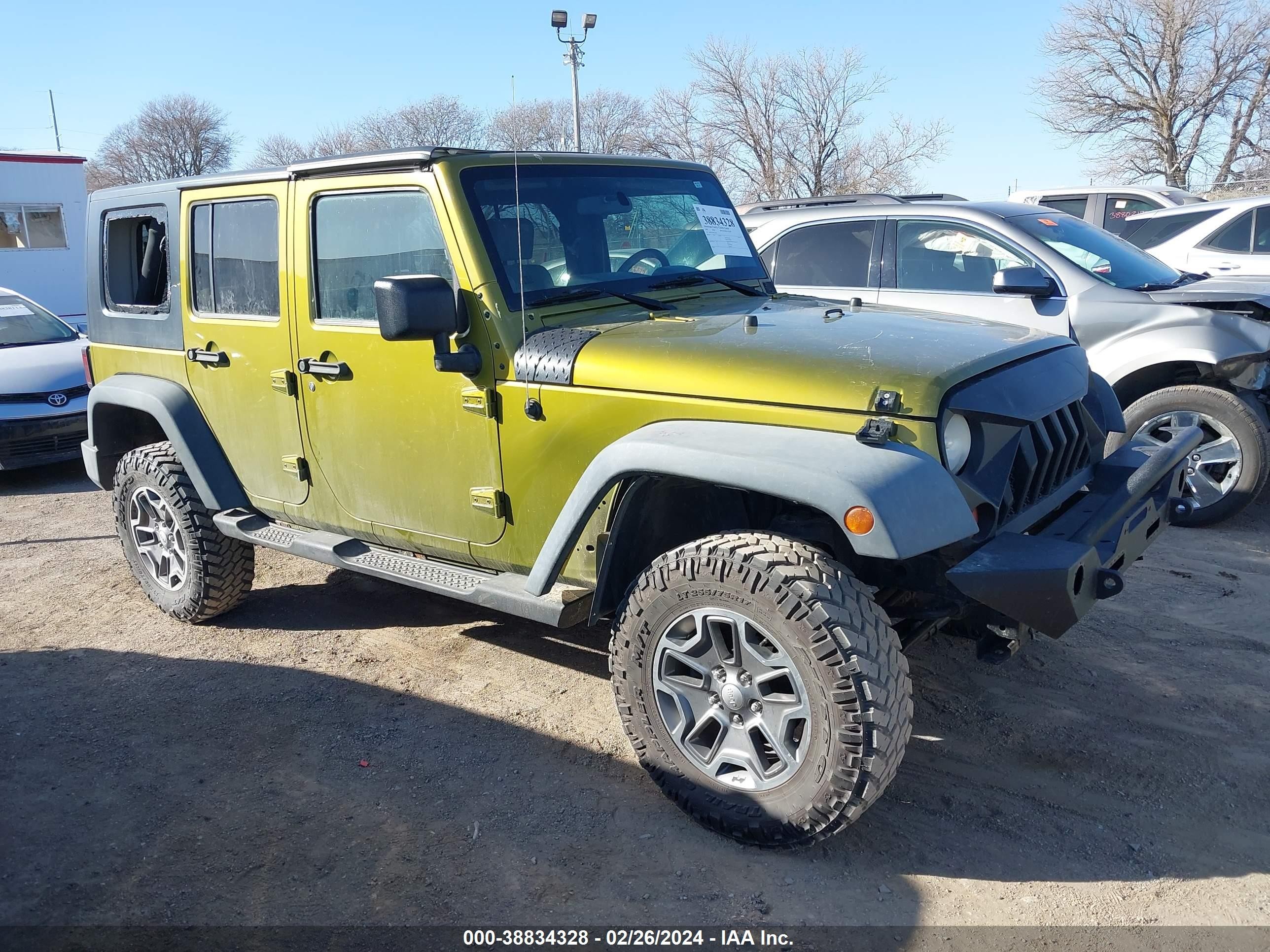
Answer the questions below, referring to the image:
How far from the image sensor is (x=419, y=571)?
3.89 meters

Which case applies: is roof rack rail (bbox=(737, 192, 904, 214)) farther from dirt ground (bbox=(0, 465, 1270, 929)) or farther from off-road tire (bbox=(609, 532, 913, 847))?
off-road tire (bbox=(609, 532, 913, 847))

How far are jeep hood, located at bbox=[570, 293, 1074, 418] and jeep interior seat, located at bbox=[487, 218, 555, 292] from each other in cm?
22

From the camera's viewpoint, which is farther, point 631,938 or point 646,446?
point 646,446

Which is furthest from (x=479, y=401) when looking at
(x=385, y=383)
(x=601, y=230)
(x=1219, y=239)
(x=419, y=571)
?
(x=1219, y=239)

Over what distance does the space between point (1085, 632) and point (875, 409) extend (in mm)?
2276

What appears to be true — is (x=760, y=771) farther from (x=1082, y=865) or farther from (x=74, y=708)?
(x=74, y=708)

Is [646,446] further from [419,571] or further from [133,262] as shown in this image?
[133,262]

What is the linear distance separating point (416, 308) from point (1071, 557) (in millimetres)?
2080

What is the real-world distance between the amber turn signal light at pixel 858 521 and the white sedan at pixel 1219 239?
737cm

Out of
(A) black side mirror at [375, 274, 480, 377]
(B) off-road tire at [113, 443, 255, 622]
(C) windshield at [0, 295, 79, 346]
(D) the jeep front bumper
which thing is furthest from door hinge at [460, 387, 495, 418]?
(C) windshield at [0, 295, 79, 346]

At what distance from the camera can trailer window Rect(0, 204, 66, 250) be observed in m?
17.6

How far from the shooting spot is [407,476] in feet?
12.7

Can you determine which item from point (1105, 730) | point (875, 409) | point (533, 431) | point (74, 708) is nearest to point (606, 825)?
point (533, 431)

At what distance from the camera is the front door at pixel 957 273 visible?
6102 mm
